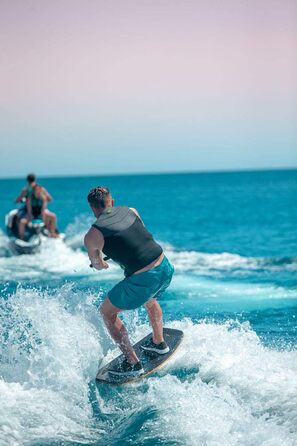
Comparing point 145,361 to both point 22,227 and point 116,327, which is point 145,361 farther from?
point 22,227

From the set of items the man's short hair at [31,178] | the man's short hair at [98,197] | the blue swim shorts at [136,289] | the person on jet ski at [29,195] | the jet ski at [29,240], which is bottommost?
the jet ski at [29,240]

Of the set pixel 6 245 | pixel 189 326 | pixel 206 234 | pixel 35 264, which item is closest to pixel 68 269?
pixel 35 264

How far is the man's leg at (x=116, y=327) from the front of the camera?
19.1ft

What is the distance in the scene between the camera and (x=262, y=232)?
29234 millimetres

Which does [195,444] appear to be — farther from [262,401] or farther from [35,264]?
[35,264]

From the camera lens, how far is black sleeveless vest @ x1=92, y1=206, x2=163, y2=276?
554 cm

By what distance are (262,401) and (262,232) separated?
24174mm

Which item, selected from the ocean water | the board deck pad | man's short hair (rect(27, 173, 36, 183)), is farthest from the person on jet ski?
the board deck pad

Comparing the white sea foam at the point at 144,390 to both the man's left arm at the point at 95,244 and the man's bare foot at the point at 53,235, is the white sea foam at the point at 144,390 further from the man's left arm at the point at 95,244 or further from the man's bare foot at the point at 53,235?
the man's bare foot at the point at 53,235

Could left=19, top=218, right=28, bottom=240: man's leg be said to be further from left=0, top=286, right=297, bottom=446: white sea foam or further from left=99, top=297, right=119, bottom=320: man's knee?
left=99, top=297, right=119, bottom=320: man's knee

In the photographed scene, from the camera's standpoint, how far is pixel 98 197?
220 inches

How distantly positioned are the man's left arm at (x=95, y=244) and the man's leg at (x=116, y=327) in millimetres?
472

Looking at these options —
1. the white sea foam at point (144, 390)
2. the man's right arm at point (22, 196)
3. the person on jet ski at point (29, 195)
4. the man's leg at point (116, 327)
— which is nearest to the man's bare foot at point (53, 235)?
the person on jet ski at point (29, 195)

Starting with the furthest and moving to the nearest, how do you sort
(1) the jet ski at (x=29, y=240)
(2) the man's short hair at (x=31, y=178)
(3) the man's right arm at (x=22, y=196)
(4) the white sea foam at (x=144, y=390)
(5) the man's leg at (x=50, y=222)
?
1. (5) the man's leg at (x=50, y=222)
2. (1) the jet ski at (x=29, y=240)
3. (3) the man's right arm at (x=22, y=196)
4. (2) the man's short hair at (x=31, y=178)
5. (4) the white sea foam at (x=144, y=390)
